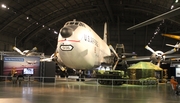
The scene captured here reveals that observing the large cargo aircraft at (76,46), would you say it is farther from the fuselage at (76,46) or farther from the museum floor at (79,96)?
the museum floor at (79,96)

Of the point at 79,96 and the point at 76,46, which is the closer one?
the point at 79,96

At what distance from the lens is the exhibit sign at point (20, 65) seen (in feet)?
84.5

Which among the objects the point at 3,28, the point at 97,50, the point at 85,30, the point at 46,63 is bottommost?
the point at 46,63

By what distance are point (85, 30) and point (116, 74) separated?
22.4 ft

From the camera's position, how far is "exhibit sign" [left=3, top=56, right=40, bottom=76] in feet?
84.5

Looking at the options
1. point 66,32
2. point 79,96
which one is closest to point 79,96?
point 79,96

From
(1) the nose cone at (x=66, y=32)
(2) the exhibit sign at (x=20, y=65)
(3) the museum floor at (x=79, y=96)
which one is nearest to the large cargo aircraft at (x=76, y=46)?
(1) the nose cone at (x=66, y=32)

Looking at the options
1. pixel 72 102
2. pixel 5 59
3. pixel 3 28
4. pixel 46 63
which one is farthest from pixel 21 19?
pixel 72 102

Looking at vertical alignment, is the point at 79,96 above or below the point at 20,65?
below

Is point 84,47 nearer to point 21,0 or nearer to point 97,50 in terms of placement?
point 97,50

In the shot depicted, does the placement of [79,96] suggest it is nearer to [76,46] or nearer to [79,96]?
[79,96]

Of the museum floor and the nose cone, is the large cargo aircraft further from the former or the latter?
the museum floor

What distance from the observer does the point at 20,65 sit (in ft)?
85.3

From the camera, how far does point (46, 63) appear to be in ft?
81.6
